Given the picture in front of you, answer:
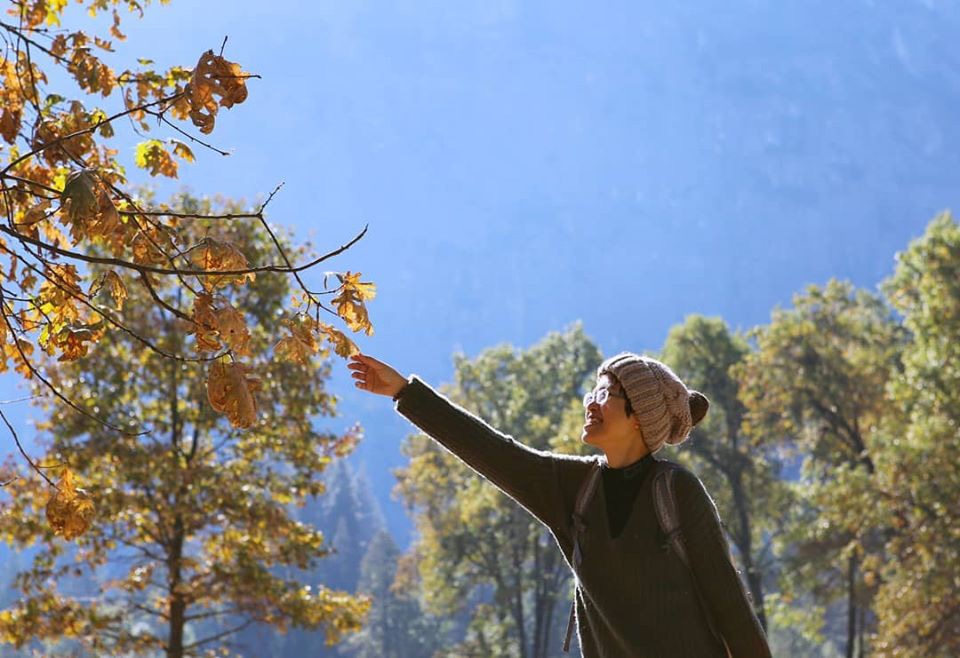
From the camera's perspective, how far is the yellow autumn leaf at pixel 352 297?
318cm

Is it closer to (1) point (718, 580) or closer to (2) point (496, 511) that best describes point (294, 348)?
(1) point (718, 580)

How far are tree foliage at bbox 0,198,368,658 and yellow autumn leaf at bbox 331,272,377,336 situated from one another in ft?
29.5

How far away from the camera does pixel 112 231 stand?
3.46 m

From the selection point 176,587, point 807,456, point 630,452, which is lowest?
point 630,452

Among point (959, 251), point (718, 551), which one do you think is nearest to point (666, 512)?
point (718, 551)

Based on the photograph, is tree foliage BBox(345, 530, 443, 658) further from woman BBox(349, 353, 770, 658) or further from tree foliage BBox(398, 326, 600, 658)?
woman BBox(349, 353, 770, 658)

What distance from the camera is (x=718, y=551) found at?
9.32ft

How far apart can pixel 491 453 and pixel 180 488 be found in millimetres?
10007

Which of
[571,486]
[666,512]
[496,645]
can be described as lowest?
[666,512]

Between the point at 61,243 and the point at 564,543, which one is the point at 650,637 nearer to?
the point at 564,543

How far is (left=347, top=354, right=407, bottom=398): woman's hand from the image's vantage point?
128 inches

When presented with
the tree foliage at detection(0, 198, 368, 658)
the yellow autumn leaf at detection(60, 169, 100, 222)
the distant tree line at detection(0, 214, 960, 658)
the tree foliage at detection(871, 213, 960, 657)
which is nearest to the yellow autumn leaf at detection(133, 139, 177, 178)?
the yellow autumn leaf at detection(60, 169, 100, 222)

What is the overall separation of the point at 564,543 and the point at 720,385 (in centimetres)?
3159

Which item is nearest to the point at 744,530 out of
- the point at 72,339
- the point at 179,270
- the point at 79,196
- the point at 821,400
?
the point at 821,400
